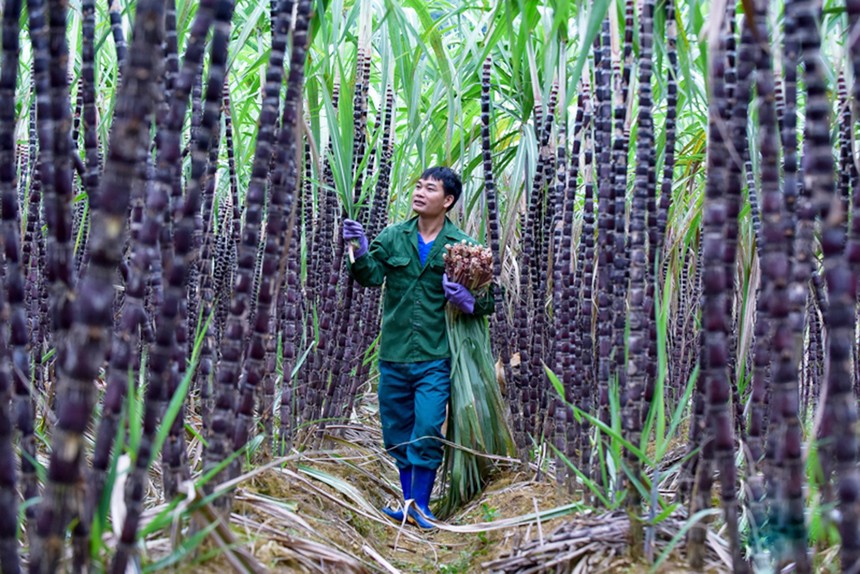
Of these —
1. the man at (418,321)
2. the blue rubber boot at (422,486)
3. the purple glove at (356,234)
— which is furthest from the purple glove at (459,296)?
the blue rubber boot at (422,486)

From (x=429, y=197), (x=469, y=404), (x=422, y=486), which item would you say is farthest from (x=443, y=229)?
(x=422, y=486)

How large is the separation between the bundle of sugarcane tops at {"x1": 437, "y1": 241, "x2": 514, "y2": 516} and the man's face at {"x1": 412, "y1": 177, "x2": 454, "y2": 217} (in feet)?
0.80

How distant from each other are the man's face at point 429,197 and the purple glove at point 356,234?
1.01ft

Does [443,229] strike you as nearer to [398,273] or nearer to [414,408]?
[398,273]

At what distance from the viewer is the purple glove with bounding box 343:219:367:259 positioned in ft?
10.3

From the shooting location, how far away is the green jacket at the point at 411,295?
3.38 metres

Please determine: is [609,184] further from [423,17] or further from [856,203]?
[423,17]

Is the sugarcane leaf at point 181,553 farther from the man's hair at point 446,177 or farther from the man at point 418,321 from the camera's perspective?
the man's hair at point 446,177

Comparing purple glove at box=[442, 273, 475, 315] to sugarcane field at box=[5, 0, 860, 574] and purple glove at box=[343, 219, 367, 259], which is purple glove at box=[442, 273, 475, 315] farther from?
purple glove at box=[343, 219, 367, 259]

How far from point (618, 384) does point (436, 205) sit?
1649mm

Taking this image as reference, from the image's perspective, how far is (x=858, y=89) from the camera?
1155 millimetres

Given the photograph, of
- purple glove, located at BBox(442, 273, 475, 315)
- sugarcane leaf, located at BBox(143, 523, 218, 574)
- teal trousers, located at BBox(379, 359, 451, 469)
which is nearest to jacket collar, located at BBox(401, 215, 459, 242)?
purple glove, located at BBox(442, 273, 475, 315)

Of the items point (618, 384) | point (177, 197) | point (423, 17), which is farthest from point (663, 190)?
point (423, 17)

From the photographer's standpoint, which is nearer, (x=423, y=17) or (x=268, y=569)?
(x=268, y=569)
